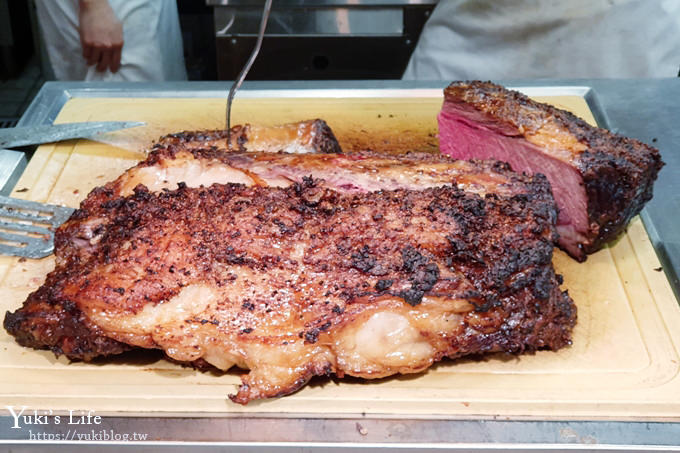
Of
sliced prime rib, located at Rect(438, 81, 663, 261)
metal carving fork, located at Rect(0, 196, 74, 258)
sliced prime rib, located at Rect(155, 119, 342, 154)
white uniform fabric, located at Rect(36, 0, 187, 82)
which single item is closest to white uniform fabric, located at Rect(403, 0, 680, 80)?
sliced prime rib, located at Rect(438, 81, 663, 261)

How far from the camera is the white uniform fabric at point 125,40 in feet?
14.6

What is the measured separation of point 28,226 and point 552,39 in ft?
10.4

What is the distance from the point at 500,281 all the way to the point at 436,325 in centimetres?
26

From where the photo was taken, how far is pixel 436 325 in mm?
2143

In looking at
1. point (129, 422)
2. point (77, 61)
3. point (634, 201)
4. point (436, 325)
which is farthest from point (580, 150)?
point (77, 61)

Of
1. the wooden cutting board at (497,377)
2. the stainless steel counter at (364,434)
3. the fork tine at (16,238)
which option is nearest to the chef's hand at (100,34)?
the fork tine at (16,238)

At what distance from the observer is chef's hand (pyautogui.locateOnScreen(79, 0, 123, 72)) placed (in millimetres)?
4238

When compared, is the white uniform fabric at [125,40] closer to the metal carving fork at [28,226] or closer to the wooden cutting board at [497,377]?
the metal carving fork at [28,226]

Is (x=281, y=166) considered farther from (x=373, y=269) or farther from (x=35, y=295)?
(x=35, y=295)

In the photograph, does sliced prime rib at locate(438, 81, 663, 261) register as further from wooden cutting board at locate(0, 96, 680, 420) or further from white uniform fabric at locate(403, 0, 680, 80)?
white uniform fabric at locate(403, 0, 680, 80)

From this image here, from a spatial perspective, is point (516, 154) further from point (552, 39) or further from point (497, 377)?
point (552, 39)

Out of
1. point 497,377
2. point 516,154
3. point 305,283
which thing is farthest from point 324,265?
point 516,154

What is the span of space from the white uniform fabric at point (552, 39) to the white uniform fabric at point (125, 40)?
1.87m

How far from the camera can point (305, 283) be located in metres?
2.17
